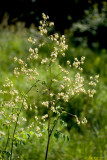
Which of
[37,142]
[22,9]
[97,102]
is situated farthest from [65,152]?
[22,9]

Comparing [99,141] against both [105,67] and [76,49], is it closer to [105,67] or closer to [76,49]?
[105,67]

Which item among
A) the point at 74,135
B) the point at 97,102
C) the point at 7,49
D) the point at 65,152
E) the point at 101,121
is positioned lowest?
the point at 65,152

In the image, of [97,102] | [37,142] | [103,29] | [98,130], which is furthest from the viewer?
[103,29]

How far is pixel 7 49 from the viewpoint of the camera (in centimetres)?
828

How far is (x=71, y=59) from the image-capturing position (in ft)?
20.0

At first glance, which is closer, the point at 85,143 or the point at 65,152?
the point at 65,152

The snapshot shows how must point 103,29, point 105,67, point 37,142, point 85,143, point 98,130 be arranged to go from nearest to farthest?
1. point 37,142
2. point 85,143
3. point 98,130
4. point 105,67
5. point 103,29

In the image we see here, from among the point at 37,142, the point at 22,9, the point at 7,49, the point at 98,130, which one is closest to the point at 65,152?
the point at 37,142

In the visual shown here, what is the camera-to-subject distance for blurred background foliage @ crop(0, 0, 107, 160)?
357 cm

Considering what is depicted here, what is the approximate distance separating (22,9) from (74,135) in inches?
99.3

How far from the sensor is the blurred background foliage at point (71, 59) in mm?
3568

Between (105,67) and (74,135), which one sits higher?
(105,67)

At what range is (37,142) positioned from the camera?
356 cm

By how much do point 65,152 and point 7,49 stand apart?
5.25m
